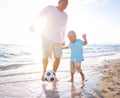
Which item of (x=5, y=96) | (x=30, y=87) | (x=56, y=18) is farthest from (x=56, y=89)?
(x=56, y=18)

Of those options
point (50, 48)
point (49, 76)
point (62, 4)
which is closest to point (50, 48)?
point (50, 48)

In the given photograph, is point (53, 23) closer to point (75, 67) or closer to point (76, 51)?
point (76, 51)

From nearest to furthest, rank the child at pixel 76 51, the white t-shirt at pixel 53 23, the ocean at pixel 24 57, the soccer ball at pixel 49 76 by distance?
the soccer ball at pixel 49 76
the white t-shirt at pixel 53 23
the child at pixel 76 51
the ocean at pixel 24 57

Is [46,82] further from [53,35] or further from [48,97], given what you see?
[48,97]

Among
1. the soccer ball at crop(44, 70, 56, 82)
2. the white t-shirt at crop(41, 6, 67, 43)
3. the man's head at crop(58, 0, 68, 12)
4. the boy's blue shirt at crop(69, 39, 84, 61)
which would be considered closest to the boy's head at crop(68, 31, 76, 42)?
the boy's blue shirt at crop(69, 39, 84, 61)

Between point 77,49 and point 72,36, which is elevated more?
point 72,36

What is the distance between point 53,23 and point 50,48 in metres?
0.73

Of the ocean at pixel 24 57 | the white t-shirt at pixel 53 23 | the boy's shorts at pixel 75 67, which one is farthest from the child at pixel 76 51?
the ocean at pixel 24 57

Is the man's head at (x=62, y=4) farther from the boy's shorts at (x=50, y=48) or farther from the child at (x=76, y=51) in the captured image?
the boy's shorts at (x=50, y=48)

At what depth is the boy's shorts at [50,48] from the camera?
650 centimetres

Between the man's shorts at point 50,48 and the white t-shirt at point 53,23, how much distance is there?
0.44 feet

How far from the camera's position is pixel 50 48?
6586 mm

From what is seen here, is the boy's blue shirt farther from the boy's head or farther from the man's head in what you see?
the man's head

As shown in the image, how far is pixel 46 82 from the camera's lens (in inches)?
253
